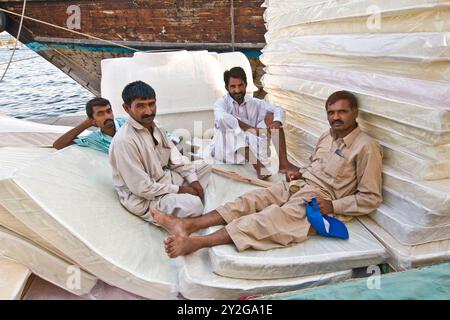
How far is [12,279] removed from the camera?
1906 mm

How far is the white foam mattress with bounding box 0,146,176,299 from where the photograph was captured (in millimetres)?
1921

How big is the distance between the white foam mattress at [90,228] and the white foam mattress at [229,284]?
0.11 meters

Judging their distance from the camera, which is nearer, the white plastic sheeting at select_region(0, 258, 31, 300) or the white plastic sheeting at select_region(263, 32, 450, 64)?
the white plastic sheeting at select_region(263, 32, 450, 64)

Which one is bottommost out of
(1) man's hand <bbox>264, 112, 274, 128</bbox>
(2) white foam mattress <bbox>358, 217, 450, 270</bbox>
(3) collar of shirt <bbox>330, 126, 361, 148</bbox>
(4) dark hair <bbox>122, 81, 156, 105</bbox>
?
(2) white foam mattress <bbox>358, 217, 450, 270</bbox>

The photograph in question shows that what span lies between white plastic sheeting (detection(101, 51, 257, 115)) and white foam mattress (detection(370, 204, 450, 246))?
306 cm

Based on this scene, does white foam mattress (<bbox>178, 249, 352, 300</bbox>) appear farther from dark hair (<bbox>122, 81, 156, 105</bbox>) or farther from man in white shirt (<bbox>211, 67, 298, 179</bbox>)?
man in white shirt (<bbox>211, 67, 298, 179</bbox>)

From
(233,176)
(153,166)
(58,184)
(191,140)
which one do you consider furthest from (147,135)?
(191,140)

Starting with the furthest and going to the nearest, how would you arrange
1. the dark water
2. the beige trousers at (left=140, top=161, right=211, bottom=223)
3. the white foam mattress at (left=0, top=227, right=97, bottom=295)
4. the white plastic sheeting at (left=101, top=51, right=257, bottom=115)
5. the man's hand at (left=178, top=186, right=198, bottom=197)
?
the dark water → the white plastic sheeting at (left=101, top=51, right=257, bottom=115) → the man's hand at (left=178, top=186, right=198, bottom=197) → the beige trousers at (left=140, top=161, right=211, bottom=223) → the white foam mattress at (left=0, top=227, right=97, bottom=295)

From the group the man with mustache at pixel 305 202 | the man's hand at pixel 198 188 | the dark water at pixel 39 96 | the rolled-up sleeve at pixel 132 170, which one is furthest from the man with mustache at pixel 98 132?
the dark water at pixel 39 96

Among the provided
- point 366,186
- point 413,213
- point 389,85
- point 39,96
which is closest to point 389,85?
point 389,85

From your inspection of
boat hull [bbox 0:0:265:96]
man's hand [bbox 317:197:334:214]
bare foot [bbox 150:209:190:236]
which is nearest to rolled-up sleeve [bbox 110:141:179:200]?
bare foot [bbox 150:209:190:236]

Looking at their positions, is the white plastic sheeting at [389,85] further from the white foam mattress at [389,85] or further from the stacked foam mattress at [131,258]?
the stacked foam mattress at [131,258]

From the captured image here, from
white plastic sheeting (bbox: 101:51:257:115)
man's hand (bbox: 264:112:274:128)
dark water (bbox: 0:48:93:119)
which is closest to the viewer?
man's hand (bbox: 264:112:274:128)

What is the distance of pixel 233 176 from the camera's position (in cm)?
300
